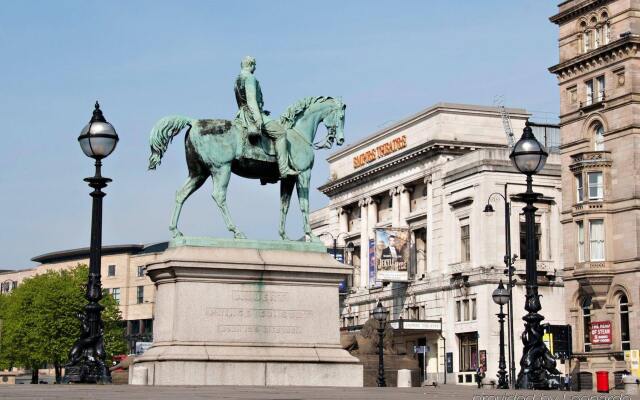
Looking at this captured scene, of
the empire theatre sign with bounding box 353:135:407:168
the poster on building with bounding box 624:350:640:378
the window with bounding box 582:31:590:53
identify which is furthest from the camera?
the empire theatre sign with bounding box 353:135:407:168

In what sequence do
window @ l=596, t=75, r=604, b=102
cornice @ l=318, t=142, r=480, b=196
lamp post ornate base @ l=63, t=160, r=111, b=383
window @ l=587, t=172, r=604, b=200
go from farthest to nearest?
1. cornice @ l=318, t=142, r=480, b=196
2. window @ l=596, t=75, r=604, b=102
3. window @ l=587, t=172, r=604, b=200
4. lamp post ornate base @ l=63, t=160, r=111, b=383

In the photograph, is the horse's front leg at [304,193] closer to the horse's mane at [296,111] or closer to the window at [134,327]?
the horse's mane at [296,111]

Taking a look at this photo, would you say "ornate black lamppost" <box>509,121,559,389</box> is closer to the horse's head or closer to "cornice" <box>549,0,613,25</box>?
the horse's head

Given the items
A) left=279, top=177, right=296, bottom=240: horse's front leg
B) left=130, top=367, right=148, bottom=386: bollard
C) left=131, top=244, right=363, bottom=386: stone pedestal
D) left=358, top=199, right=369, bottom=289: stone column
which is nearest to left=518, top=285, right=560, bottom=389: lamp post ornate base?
left=131, top=244, right=363, bottom=386: stone pedestal

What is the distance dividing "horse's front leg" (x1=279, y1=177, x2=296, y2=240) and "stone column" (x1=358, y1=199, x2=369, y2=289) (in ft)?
251

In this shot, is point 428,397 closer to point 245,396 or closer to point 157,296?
point 245,396

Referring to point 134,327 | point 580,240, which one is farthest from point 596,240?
point 134,327

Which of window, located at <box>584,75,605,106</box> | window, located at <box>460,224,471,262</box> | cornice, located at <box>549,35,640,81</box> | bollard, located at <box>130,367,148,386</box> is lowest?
bollard, located at <box>130,367,148,386</box>

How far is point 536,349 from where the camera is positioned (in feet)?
76.2

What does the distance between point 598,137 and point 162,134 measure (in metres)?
49.0

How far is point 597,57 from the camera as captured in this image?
69.3 m

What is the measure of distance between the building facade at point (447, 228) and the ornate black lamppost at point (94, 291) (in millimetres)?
58087

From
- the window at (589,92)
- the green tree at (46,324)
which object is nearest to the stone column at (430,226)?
the window at (589,92)

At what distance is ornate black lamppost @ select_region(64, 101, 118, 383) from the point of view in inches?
882
